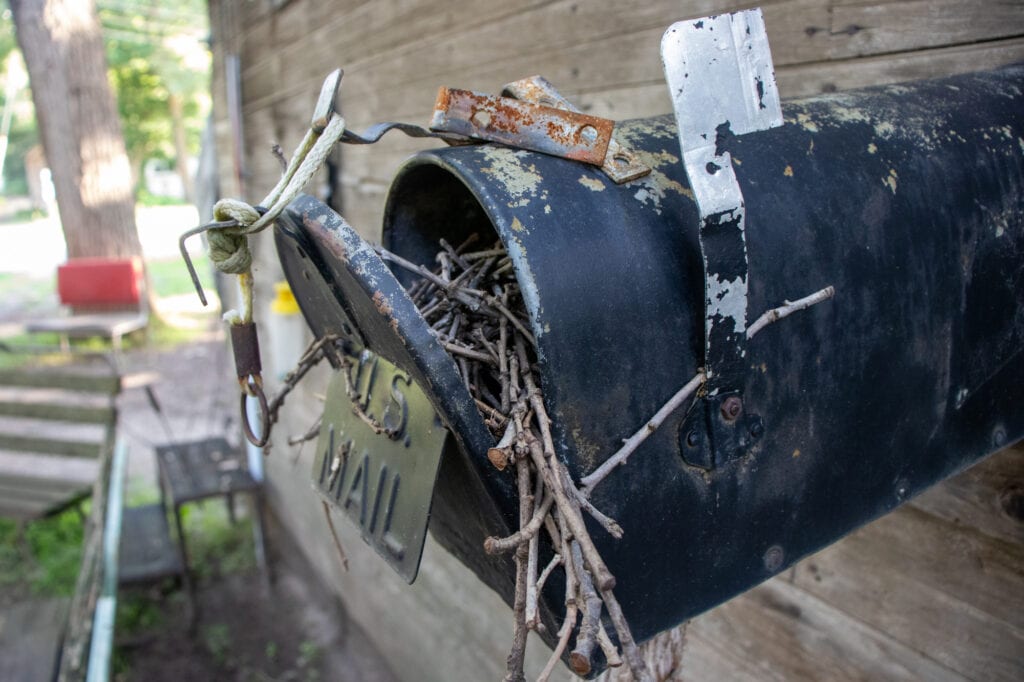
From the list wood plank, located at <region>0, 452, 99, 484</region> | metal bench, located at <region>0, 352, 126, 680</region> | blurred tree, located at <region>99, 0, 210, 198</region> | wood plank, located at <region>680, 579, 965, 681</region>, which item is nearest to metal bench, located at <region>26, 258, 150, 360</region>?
wood plank, located at <region>0, 452, 99, 484</region>

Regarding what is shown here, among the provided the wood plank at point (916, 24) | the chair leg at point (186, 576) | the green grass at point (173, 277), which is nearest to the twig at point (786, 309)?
the wood plank at point (916, 24)

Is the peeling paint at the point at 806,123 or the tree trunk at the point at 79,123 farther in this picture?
the tree trunk at the point at 79,123

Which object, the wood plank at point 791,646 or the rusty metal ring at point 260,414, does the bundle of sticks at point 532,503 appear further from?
the wood plank at point 791,646

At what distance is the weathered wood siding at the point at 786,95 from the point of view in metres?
1.29

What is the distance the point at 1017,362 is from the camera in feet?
3.23

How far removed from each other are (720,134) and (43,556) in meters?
6.18

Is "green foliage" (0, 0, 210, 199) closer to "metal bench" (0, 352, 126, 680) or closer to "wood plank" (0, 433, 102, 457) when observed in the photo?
"wood plank" (0, 433, 102, 457)

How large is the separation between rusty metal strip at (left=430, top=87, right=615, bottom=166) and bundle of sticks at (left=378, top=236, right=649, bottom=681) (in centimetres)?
19

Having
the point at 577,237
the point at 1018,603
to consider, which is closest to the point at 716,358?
the point at 577,237

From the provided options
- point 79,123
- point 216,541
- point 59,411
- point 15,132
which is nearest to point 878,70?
point 59,411

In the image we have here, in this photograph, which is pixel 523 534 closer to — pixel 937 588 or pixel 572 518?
pixel 572 518

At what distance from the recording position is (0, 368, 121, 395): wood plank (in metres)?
4.49

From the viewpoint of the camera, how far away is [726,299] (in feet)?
2.37

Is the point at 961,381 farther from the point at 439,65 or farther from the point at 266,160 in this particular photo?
the point at 266,160
